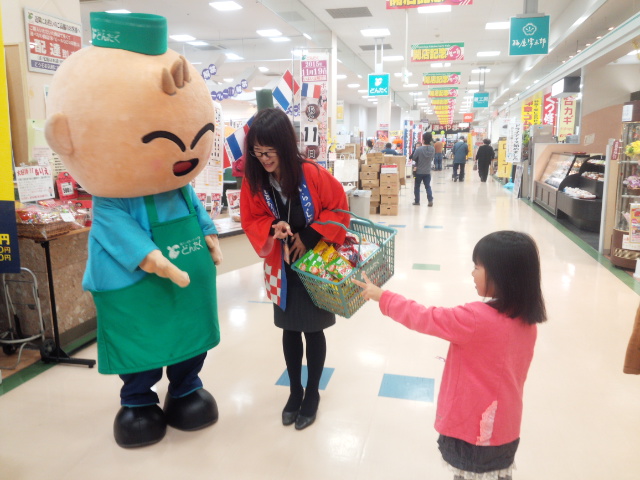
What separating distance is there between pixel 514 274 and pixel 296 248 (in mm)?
1032

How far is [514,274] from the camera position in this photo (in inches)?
55.8

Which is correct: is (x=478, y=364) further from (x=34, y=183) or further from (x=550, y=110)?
(x=550, y=110)

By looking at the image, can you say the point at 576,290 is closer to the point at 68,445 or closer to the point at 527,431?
the point at 527,431

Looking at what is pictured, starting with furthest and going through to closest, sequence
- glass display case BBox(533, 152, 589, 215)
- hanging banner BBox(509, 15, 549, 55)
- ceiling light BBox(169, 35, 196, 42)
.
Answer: ceiling light BBox(169, 35, 196, 42) < glass display case BBox(533, 152, 589, 215) < hanging banner BBox(509, 15, 549, 55)

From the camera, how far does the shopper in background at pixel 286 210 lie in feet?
6.93

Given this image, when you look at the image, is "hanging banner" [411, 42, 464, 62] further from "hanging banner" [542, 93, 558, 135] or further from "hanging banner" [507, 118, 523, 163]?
"hanging banner" [542, 93, 558, 135]

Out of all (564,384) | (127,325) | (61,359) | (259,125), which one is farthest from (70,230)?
(564,384)

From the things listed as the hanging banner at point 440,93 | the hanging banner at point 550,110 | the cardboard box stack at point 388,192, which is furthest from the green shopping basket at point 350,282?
the hanging banner at point 440,93

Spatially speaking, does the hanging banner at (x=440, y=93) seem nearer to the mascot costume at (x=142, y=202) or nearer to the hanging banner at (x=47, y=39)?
the hanging banner at (x=47, y=39)

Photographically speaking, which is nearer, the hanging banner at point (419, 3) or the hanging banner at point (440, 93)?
the hanging banner at point (419, 3)

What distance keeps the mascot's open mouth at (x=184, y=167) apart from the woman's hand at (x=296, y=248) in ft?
1.80

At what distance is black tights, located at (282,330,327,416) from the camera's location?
2.42m

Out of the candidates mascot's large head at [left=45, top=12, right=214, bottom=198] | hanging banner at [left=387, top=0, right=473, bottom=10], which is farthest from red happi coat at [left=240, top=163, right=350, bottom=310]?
hanging banner at [left=387, top=0, right=473, bottom=10]

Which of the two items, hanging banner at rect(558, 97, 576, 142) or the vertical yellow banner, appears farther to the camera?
hanging banner at rect(558, 97, 576, 142)
